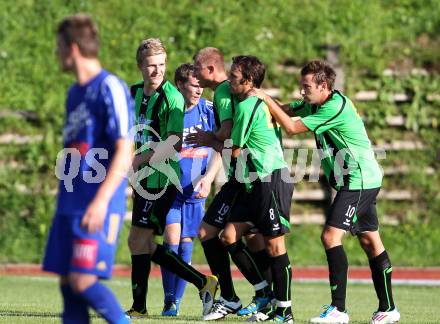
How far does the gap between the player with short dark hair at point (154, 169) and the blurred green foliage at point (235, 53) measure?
8078mm

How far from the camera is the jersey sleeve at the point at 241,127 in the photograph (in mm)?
8398

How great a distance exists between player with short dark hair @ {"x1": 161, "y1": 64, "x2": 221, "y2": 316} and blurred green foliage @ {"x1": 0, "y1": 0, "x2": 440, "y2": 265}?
7160mm

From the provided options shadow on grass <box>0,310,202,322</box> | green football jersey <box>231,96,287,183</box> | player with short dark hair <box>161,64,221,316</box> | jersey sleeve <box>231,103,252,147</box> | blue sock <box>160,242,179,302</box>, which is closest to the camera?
jersey sleeve <box>231,103,252,147</box>

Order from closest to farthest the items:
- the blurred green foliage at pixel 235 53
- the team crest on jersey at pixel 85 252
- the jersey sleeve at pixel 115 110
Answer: the team crest on jersey at pixel 85 252 < the jersey sleeve at pixel 115 110 < the blurred green foliage at pixel 235 53

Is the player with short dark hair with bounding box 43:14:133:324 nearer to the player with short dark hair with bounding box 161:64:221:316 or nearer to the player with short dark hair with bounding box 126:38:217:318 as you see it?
the player with short dark hair with bounding box 126:38:217:318

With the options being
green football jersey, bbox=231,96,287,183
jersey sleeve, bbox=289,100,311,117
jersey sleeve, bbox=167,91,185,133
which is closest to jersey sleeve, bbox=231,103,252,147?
green football jersey, bbox=231,96,287,183

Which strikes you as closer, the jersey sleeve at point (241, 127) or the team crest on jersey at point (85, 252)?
the team crest on jersey at point (85, 252)

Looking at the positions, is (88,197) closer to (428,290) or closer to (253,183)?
(253,183)

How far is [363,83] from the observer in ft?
61.1

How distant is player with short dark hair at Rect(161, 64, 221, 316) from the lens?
400 inches

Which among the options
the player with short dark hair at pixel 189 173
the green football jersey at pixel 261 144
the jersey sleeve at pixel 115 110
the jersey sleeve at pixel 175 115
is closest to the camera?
the jersey sleeve at pixel 115 110

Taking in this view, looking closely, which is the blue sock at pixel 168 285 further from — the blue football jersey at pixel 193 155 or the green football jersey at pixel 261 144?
the green football jersey at pixel 261 144

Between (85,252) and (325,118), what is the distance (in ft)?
11.9

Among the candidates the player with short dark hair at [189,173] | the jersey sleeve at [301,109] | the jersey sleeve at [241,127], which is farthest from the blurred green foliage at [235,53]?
the jersey sleeve at [241,127]
